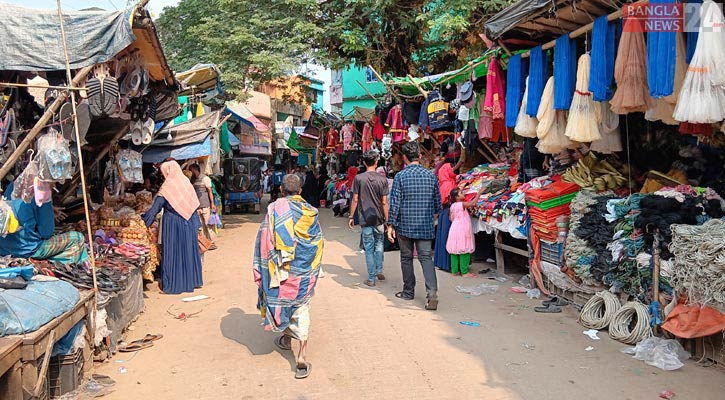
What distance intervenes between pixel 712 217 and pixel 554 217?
194 centimetres

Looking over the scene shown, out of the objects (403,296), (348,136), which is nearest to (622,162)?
(403,296)

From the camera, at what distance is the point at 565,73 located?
580 centimetres

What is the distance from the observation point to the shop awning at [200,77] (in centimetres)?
847

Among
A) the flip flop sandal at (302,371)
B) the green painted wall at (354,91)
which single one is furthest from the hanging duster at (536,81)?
the green painted wall at (354,91)

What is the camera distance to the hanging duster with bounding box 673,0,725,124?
380 centimetres

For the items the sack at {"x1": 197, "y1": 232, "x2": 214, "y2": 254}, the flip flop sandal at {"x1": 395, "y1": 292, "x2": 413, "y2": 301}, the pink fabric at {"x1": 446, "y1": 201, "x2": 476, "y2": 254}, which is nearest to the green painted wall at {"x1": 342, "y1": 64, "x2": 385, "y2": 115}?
the sack at {"x1": 197, "y1": 232, "x2": 214, "y2": 254}

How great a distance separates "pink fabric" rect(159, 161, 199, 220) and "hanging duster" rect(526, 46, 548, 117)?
4640mm

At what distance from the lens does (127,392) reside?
4.15 meters

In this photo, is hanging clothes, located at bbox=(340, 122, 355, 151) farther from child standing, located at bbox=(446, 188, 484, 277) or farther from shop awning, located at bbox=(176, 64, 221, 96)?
child standing, located at bbox=(446, 188, 484, 277)

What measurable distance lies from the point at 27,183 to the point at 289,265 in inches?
92.8

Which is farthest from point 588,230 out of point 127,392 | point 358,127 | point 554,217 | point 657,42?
point 358,127

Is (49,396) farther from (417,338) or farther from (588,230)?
(588,230)

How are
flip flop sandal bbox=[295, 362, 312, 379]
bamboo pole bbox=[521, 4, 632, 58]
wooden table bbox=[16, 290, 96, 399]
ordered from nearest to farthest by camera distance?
wooden table bbox=[16, 290, 96, 399] → flip flop sandal bbox=[295, 362, 312, 379] → bamboo pole bbox=[521, 4, 632, 58]

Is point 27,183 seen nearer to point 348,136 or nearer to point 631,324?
point 631,324
